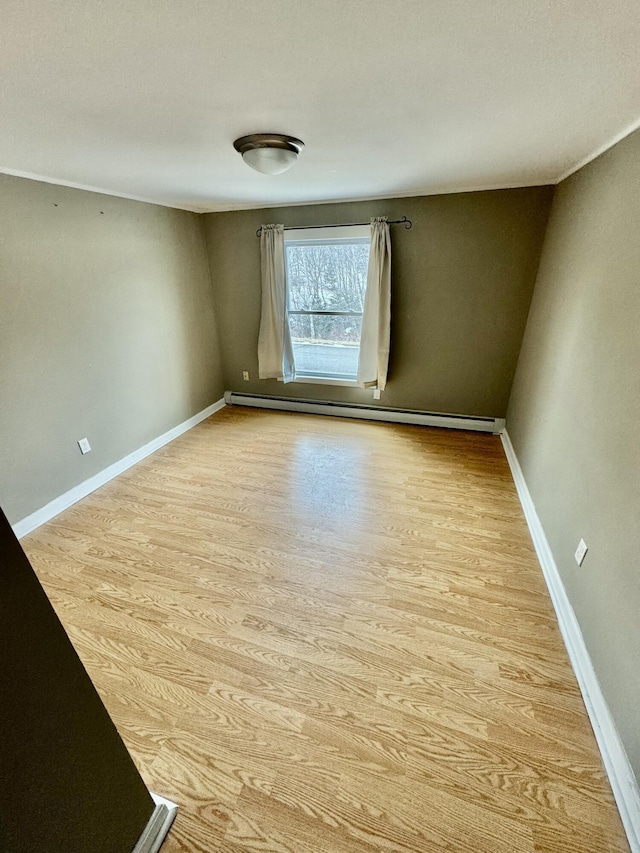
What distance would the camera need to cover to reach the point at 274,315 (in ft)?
11.6

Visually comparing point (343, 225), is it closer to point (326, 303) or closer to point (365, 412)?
point (326, 303)

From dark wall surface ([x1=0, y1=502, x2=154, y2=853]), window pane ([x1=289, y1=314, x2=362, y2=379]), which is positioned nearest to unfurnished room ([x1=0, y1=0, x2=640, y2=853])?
dark wall surface ([x1=0, y1=502, x2=154, y2=853])

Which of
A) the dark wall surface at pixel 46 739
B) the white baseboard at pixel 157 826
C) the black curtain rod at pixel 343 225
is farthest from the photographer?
the black curtain rod at pixel 343 225

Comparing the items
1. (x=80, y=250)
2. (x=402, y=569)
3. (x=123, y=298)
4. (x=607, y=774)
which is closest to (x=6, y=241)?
(x=80, y=250)

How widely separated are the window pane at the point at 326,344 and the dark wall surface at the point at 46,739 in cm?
322

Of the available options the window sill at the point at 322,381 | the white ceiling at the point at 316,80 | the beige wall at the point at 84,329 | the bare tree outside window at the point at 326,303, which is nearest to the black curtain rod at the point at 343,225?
the bare tree outside window at the point at 326,303

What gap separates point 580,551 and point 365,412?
237 cm

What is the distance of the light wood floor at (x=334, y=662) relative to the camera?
41.9 inches

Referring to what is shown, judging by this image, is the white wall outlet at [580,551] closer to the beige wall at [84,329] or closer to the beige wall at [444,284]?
the beige wall at [444,284]

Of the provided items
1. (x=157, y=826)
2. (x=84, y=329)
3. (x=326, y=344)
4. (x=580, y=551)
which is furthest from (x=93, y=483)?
(x=580, y=551)

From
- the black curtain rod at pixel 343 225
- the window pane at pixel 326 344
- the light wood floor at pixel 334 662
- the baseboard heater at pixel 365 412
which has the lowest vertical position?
the light wood floor at pixel 334 662

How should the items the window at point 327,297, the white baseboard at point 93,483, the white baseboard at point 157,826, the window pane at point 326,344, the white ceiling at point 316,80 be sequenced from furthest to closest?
the window pane at point 326,344
the window at point 327,297
the white baseboard at point 93,483
the white baseboard at point 157,826
the white ceiling at point 316,80

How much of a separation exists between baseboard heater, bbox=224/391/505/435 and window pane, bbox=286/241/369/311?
1.00 m

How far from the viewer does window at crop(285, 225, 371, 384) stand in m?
3.23
